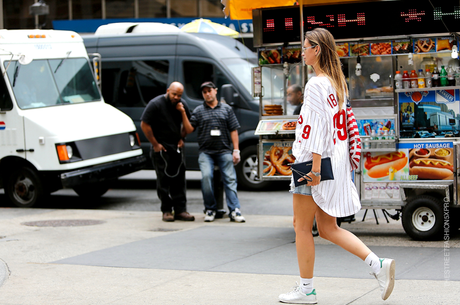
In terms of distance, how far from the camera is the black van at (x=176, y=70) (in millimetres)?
11984

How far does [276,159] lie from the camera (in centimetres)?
747

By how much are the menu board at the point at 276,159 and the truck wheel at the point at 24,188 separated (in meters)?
4.40

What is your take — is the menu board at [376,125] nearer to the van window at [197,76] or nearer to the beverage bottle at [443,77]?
the beverage bottle at [443,77]

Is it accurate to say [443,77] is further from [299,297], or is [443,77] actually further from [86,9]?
[86,9]

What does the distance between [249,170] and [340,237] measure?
296 inches

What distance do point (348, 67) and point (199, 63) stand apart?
526cm

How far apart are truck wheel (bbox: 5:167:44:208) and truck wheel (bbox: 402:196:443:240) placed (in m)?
5.95

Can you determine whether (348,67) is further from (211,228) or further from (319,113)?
(319,113)

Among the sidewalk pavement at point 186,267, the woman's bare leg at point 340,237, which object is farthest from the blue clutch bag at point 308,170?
the sidewalk pavement at point 186,267

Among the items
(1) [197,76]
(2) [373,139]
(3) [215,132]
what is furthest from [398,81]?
(1) [197,76]

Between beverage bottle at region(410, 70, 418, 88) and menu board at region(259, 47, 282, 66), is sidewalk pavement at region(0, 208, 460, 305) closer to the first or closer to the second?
beverage bottle at region(410, 70, 418, 88)

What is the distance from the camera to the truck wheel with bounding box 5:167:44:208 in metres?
10.3

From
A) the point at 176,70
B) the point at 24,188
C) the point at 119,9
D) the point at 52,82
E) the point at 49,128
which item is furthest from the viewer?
the point at 119,9

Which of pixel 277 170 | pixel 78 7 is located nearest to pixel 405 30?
pixel 277 170
